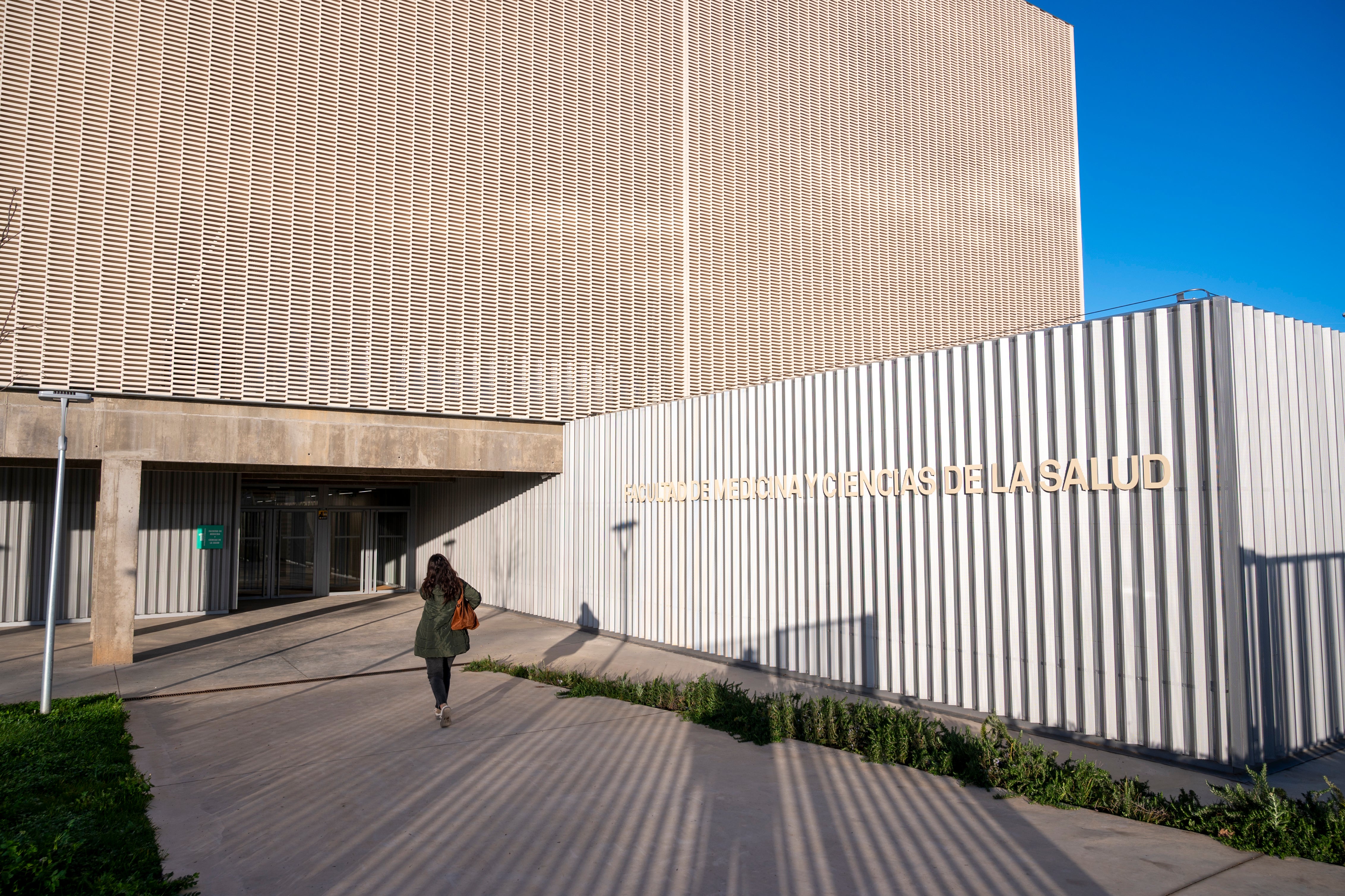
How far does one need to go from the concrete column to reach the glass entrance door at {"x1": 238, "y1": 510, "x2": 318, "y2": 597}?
952 centimetres

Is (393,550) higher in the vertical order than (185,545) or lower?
lower

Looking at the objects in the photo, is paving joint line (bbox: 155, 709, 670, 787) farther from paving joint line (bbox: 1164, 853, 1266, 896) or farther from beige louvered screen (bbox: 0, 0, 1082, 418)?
beige louvered screen (bbox: 0, 0, 1082, 418)

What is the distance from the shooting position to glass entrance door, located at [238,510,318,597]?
22922 millimetres

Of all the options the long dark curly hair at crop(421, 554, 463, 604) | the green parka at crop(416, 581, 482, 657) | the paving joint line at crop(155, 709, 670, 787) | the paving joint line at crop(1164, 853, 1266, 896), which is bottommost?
the paving joint line at crop(155, 709, 670, 787)

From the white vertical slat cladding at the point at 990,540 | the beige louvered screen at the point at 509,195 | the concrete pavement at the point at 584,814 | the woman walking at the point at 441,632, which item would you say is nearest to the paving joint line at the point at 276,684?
the concrete pavement at the point at 584,814

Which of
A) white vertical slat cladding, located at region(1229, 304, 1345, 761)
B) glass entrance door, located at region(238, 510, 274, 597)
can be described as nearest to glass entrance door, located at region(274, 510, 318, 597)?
glass entrance door, located at region(238, 510, 274, 597)

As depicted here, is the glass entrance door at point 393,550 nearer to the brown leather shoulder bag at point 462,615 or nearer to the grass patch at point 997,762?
the grass patch at point 997,762

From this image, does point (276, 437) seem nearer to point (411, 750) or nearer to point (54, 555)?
point (54, 555)

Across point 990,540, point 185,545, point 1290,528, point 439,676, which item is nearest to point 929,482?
point 990,540

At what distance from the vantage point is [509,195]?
17.2 m

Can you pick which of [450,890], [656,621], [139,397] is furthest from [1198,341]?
[139,397]

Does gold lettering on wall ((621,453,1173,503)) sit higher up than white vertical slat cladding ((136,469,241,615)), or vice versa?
gold lettering on wall ((621,453,1173,503))

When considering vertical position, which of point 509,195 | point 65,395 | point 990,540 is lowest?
point 990,540

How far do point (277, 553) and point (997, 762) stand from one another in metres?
21.4
